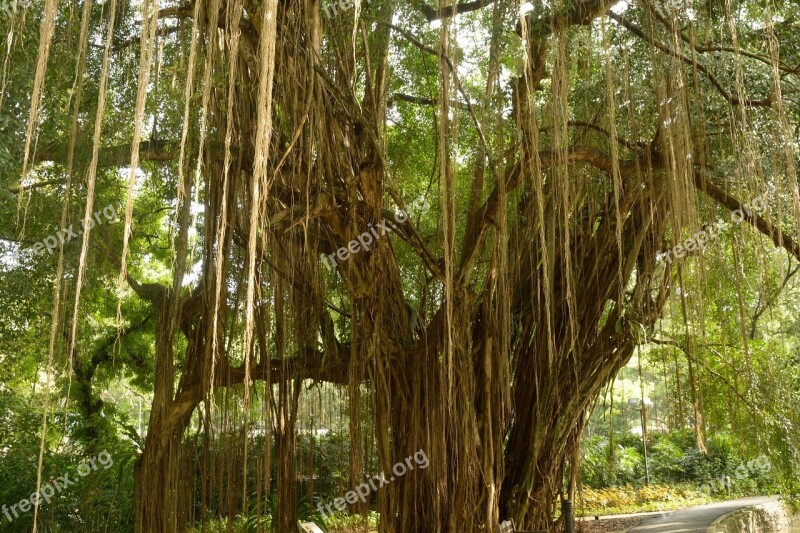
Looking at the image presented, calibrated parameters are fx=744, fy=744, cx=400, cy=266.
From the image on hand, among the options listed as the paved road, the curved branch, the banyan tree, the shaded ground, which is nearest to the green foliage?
the shaded ground

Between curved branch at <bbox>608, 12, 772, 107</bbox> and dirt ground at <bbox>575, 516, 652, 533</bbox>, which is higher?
curved branch at <bbox>608, 12, 772, 107</bbox>

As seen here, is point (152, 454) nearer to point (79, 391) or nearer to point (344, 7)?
point (344, 7)

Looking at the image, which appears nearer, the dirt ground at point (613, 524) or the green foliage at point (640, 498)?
the dirt ground at point (613, 524)

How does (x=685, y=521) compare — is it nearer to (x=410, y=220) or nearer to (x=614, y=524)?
(x=614, y=524)

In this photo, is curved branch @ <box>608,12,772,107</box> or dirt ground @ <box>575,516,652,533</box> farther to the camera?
dirt ground @ <box>575,516,652,533</box>

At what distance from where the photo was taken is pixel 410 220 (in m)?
3.04

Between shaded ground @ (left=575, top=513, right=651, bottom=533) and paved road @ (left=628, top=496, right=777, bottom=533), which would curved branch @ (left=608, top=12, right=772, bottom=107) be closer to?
paved road @ (left=628, top=496, right=777, bottom=533)

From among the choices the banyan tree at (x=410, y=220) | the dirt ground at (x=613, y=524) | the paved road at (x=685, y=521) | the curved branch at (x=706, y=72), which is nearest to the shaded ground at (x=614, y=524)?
the dirt ground at (x=613, y=524)

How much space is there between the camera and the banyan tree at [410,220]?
290 centimetres

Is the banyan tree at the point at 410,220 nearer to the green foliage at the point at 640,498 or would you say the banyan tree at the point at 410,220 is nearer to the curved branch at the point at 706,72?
the curved branch at the point at 706,72

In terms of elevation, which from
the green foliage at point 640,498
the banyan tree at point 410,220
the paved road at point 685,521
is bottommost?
the green foliage at point 640,498

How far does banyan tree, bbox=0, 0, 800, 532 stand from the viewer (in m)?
2.90

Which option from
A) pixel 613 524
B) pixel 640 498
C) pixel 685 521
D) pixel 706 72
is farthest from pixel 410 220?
pixel 640 498

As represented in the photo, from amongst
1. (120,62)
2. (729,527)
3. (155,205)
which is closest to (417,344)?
(120,62)
